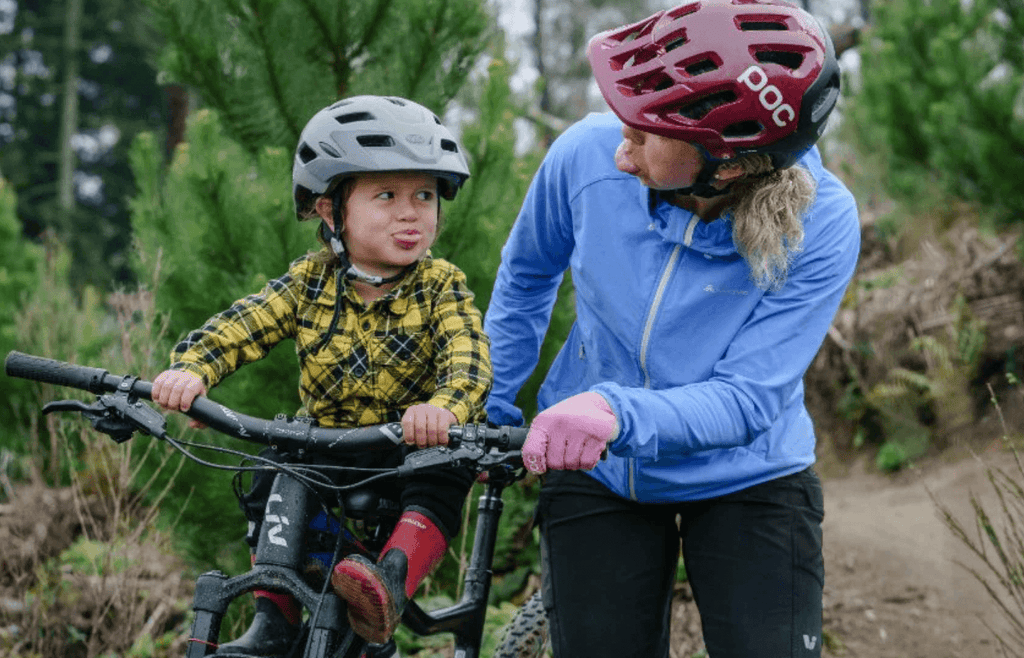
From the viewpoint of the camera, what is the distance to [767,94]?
2.35m

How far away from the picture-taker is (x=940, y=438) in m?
7.70

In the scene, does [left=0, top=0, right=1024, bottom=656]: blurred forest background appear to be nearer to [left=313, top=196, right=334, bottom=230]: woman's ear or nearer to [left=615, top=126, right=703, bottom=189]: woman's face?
[left=313, top=196, right=334, bottom=230]: woman's ear

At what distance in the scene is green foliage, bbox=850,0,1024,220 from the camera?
7215 mm

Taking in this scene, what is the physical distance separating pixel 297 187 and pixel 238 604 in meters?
2.07

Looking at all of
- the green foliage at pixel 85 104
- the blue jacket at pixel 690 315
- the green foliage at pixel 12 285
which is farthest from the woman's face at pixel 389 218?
the green foliage at pixel 85 104

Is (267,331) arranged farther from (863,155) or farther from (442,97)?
(863,155)

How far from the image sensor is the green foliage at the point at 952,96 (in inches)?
284

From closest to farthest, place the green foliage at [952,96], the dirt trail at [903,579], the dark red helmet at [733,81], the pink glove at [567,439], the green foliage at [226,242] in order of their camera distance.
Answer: the pink glove at [567,439], the dark red helmet at [733,81], the green foliage at [226,242], the dirt trail at [903,579], the green foliage at [952,96]

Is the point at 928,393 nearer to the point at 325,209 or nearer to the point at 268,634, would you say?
the point at 325,209

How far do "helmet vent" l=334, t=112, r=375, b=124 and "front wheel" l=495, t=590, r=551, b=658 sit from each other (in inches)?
57.8

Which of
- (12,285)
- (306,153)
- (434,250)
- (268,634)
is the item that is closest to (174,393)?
(268,634)

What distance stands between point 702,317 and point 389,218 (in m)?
0.86

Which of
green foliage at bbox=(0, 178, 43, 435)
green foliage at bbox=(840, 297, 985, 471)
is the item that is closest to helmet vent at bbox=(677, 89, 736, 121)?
green foliage at bbox=(0, 178, 43, 435)

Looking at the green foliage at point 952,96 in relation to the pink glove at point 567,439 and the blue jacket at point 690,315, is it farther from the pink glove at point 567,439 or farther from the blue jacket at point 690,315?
the pink glove at point 567,439
